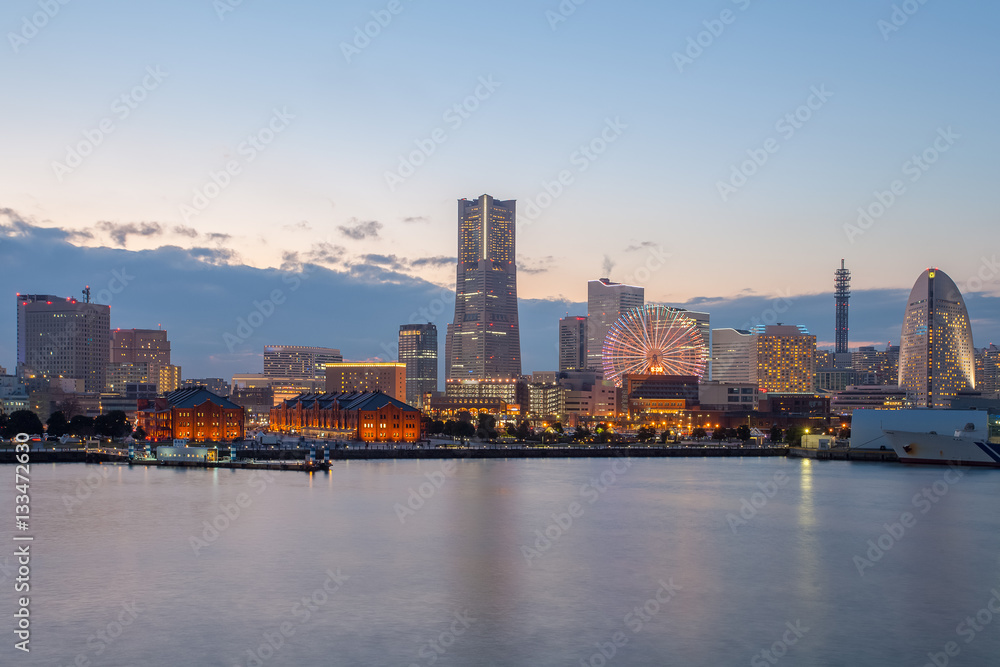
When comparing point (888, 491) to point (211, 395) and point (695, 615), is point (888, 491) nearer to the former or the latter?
point (695, 615)

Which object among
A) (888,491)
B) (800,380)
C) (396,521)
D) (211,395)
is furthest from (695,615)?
(800,380)

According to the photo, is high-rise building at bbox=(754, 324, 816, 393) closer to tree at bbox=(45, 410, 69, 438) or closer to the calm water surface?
tree at bbox=(45, 410, 69, 438)

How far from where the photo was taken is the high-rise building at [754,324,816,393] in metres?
193

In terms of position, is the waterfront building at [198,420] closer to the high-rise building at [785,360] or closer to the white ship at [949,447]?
the white ship at [949,447]

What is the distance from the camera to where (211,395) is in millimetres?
81688

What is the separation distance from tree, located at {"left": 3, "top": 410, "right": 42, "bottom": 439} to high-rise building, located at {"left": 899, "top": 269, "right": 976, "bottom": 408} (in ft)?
413

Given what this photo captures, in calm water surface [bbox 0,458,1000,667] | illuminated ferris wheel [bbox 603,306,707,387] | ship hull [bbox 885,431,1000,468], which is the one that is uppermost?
illuminated ferris wheel [bbox 603,306,707,387]

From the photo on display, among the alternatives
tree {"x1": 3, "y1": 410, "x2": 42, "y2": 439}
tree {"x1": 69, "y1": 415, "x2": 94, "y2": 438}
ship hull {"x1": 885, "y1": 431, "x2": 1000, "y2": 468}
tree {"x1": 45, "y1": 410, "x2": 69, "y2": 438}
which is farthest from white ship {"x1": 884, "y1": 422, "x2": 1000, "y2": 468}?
tree {"x1": 3, "y1": 410, "x2": 42, "y2": 439}

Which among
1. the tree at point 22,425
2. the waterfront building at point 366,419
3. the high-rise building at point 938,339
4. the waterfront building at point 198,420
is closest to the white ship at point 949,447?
the waterfront building at point 366,419

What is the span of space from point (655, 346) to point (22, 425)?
234ft

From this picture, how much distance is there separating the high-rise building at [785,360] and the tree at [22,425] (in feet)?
478

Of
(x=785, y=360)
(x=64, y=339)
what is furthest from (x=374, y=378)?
(x=785, y=360)

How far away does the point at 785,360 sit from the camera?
19450 cm

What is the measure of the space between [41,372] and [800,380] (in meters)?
152
